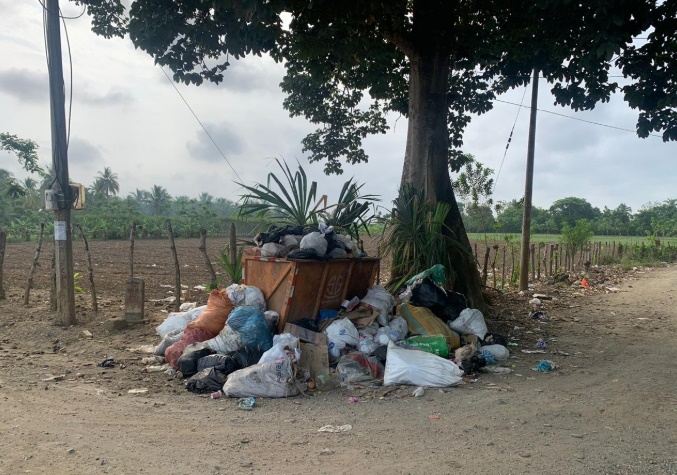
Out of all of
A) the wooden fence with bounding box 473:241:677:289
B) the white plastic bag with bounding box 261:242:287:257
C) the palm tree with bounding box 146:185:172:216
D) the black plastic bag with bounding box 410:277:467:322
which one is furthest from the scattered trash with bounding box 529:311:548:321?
the palm tree with bounding box 146:185:172:216

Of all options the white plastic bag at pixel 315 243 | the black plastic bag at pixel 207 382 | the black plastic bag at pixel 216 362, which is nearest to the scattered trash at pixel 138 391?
the black plastic bag at pixel 207 382

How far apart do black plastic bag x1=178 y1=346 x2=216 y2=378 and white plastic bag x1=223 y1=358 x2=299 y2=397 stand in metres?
0.66

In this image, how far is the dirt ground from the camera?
3375mm

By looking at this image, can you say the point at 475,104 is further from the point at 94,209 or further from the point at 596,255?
the point at 94,209

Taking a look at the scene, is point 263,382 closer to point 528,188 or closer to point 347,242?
point 347,242

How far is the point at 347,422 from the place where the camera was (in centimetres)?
422

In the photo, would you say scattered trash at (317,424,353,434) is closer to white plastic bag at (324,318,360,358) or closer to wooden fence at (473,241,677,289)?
white plastic bag at (324,318,360,358)

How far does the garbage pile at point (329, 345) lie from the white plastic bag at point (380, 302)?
0.04ft

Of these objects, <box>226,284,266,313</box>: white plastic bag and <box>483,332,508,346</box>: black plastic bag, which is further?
<box>483,332,508,346</box>: black plastic bag

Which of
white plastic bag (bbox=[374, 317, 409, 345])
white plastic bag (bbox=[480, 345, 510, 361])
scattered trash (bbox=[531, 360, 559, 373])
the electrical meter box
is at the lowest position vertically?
scattered trash (bbox=[531, 360, 559, 373])

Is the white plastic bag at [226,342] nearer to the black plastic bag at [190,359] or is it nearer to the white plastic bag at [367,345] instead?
the black plastic bag at [190,359]

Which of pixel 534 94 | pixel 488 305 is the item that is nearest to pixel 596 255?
pixel 534 94

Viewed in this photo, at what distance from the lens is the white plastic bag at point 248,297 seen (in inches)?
241

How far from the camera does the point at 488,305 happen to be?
9.15 meters
